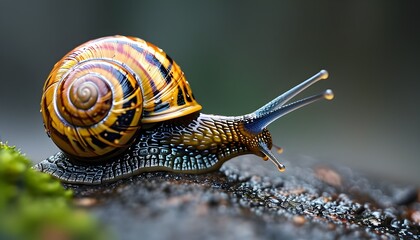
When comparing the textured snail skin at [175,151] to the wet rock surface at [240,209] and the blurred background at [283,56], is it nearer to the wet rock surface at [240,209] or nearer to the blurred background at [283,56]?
the wet rock surface at [240,209]

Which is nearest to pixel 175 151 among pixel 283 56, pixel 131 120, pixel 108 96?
pixel 131 120

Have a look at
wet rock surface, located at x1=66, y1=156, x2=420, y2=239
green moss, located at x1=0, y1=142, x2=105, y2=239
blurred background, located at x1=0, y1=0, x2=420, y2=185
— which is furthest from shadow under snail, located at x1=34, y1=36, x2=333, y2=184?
blurred background, located at x1=0, y1=0, x2=420, y2=185

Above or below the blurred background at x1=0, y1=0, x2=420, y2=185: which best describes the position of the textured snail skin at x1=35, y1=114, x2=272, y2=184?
below

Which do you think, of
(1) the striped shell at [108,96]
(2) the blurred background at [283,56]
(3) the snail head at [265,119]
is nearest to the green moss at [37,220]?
(1) the striped shell at [108,96]

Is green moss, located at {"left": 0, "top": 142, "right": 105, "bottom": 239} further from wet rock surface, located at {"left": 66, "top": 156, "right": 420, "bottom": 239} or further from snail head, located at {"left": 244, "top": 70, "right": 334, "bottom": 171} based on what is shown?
snail head, located at {"left": 244, "top": 70, "right": 334, "bottom": 171}

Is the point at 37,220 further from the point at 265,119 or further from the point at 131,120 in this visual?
the point at 265,119

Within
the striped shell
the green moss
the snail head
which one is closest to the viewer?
the green moss

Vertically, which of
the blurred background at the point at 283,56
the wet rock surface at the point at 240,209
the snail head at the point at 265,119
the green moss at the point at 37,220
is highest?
the blurred background at the point at 283,56
